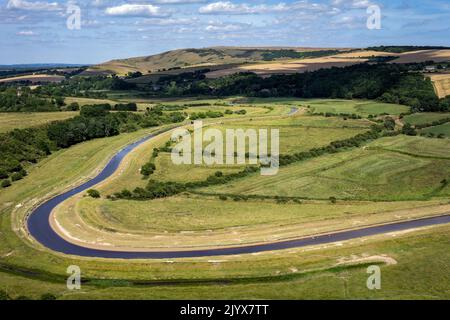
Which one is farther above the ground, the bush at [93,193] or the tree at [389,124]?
the tree at [389,124]

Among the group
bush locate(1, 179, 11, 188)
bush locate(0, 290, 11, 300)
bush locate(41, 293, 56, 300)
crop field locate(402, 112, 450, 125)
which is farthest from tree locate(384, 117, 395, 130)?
bush locate(0, 290, 11, 300)

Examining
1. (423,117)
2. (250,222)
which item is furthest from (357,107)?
(250,222)

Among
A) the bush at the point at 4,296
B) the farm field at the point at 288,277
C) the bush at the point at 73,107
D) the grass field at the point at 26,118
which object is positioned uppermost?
the bush at the point at 73,107

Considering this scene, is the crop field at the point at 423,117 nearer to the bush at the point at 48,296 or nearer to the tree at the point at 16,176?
the tree at the point at 16,176

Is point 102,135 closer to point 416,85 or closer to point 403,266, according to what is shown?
point 403,266

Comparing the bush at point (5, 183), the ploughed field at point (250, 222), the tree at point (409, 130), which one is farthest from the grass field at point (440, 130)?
the bush at point (5, 183)

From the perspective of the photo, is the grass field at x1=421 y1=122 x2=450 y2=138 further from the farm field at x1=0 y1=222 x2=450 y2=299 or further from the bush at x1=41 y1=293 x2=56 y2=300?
the bush at x1=41 y1=293 x2=56 y2=300

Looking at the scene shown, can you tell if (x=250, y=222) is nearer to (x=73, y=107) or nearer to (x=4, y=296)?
(x=4, y=296)

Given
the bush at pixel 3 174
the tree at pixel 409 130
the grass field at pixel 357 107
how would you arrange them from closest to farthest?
the bush at pixel 3 174, the tree at pixel 409 130, the grass field at pixel 357 107
